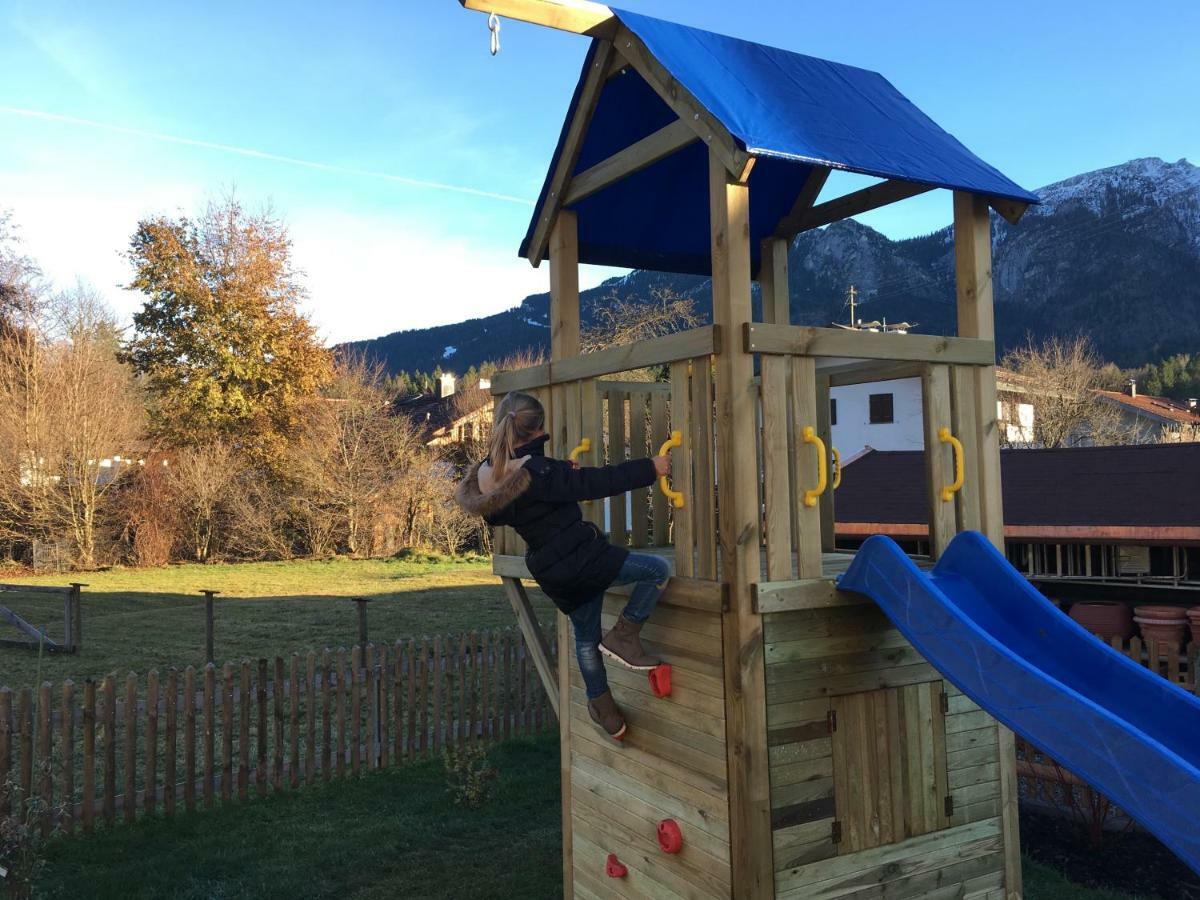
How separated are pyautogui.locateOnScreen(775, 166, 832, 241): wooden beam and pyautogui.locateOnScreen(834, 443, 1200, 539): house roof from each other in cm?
327

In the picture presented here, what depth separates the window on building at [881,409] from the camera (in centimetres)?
3832

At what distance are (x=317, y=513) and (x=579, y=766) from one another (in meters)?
24.3

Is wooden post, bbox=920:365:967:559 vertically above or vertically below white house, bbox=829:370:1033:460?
below

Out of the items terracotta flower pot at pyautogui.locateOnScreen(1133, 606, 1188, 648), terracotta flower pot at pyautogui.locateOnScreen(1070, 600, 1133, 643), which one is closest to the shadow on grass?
terracotta flower pot at pyautogui.locateOnScreen(1070, 600, 1133, 643)

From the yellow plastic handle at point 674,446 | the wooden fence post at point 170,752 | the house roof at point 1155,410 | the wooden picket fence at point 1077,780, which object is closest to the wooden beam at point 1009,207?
the yellow plastic handle at point 674,446

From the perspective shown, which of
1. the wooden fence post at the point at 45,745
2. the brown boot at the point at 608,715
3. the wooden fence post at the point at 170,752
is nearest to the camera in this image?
the brown boot at the point at 608,715

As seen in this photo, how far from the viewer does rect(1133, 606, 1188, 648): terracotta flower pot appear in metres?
9.93

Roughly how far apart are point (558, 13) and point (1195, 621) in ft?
30.4

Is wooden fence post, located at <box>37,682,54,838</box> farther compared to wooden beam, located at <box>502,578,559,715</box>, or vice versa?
wooden fence post, located at <box>37,682,54,838</box>

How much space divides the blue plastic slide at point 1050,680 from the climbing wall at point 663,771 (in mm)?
851

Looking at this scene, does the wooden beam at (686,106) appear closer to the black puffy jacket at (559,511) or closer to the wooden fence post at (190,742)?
the black puffy jacket at (559,511)

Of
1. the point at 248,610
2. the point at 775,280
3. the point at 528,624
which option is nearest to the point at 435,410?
the point at 248,610

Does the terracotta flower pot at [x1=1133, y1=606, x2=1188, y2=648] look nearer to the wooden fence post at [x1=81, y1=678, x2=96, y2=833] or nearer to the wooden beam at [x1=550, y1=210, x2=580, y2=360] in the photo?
the wooden beam at [x1=550, y1=210, x2=580, y2=360]

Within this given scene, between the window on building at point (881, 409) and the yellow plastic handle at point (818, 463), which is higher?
the window on building at point (881, 409)
